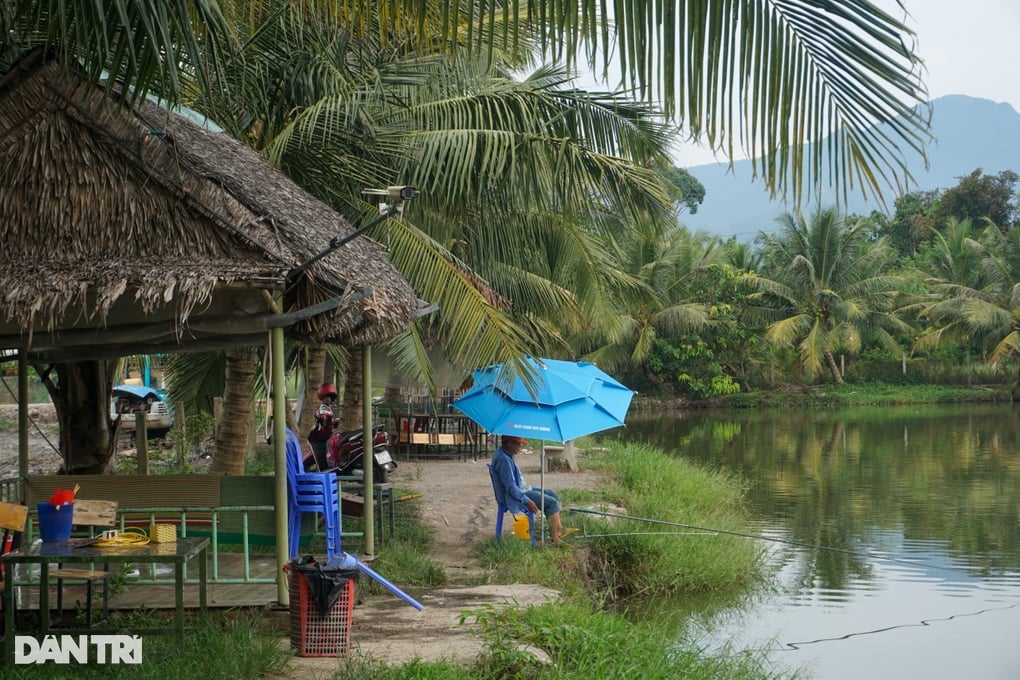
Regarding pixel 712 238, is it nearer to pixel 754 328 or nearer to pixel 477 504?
pixel 754 328

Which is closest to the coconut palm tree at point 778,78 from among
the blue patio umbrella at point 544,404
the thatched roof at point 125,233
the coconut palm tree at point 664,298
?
the thatched roof at point 125,233

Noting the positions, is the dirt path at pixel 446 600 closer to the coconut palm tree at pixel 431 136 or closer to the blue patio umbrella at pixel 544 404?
the blue patio umbrella at pixel 544 404

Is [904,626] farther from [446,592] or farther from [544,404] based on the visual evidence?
[446,592]

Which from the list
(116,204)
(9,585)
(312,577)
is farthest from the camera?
(116,204)

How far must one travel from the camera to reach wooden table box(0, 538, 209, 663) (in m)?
6.07

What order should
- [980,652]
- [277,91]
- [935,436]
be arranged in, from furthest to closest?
1. [935,436]
2. [277,91]
3. [980,652]

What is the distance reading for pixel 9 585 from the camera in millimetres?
6301

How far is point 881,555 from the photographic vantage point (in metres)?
13.7

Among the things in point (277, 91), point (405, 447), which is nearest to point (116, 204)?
point (277, 91)

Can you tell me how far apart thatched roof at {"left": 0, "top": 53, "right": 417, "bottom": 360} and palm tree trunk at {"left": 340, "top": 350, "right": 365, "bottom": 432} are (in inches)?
364

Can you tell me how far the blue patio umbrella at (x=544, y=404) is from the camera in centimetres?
1113

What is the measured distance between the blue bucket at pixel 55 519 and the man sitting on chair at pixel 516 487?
16.5 feet

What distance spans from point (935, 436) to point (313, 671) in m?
27.8

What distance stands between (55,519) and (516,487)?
5.25 meters
